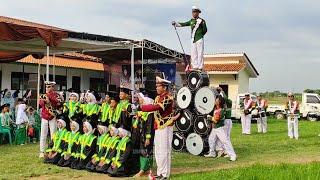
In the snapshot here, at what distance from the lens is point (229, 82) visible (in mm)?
35906

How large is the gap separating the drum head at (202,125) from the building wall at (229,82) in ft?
74.2

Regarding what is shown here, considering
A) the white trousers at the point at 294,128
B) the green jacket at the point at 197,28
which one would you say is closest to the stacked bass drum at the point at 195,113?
the green jacket at the point at 197,28

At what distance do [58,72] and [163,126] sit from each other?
19.2m

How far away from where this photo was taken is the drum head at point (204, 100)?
496 inches

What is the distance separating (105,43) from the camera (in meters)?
17.2

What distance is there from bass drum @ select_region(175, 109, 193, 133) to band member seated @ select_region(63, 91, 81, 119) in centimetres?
316

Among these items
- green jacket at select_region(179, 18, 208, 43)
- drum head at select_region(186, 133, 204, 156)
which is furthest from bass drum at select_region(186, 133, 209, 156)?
green jacket at select_region(179, 18, 208, 43)

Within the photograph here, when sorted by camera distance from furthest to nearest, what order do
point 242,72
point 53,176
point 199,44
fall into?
point 242,72, point 199,44, point 53,176

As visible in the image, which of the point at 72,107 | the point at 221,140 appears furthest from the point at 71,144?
the point at 221,140

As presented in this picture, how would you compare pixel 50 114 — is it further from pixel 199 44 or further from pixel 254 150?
pixel 254 150

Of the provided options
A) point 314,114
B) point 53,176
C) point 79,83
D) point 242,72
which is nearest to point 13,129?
point 53,176

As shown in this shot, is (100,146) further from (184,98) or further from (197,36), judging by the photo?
(197,36)

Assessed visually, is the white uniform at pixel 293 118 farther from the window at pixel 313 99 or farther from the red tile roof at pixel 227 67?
the red tile roof at pixel 227 67

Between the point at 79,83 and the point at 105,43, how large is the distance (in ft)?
40.2
